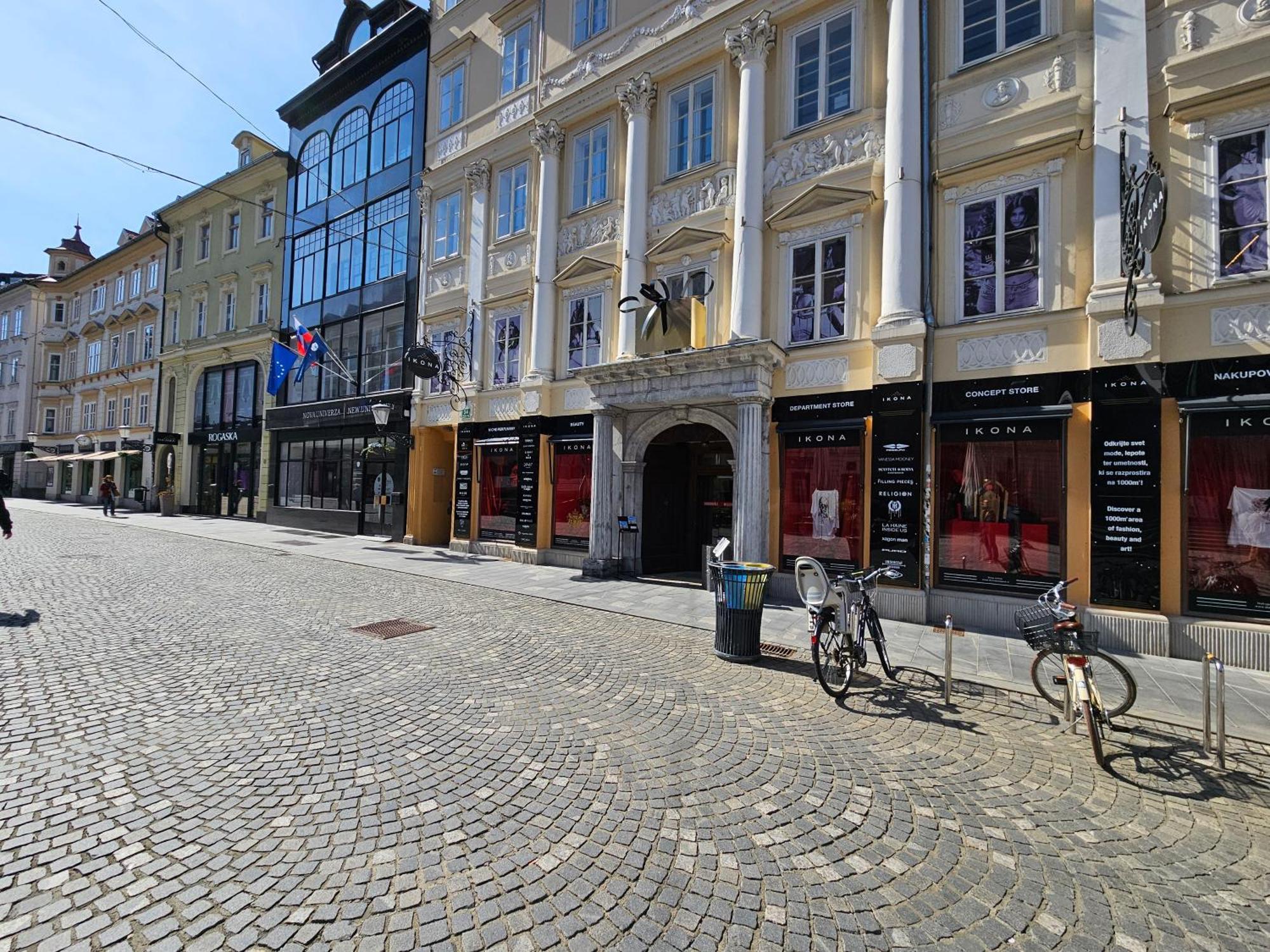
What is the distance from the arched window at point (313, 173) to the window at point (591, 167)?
14118mm

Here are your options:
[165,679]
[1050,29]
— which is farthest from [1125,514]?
[165,679]

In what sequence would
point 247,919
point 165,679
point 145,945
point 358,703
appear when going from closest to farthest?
point 145,945
point 247,919
point 358,703
point 165,679

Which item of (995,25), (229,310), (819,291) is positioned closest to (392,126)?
(229,310)

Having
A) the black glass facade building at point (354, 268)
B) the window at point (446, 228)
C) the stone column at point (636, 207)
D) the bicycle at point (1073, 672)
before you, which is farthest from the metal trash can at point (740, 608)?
the window at point (446, 228)

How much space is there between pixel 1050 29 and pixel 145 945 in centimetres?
1437

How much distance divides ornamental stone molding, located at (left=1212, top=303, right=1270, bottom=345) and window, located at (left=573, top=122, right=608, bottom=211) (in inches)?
477

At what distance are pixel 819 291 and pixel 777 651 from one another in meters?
7.11

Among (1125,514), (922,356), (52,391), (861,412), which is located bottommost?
(1125,514)

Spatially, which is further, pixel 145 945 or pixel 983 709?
pixel 983 709

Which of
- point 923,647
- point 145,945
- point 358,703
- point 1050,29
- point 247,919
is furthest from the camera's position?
point 1050,29

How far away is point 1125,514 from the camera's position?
797 cm

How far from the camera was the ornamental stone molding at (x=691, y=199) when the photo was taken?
1230cm

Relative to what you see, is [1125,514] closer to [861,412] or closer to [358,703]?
[861,412]

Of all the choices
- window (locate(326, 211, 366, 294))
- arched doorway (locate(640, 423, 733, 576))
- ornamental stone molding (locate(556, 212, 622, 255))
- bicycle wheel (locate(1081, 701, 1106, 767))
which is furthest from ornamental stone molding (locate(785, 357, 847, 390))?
window (locate(326, 211, 366, 294))
